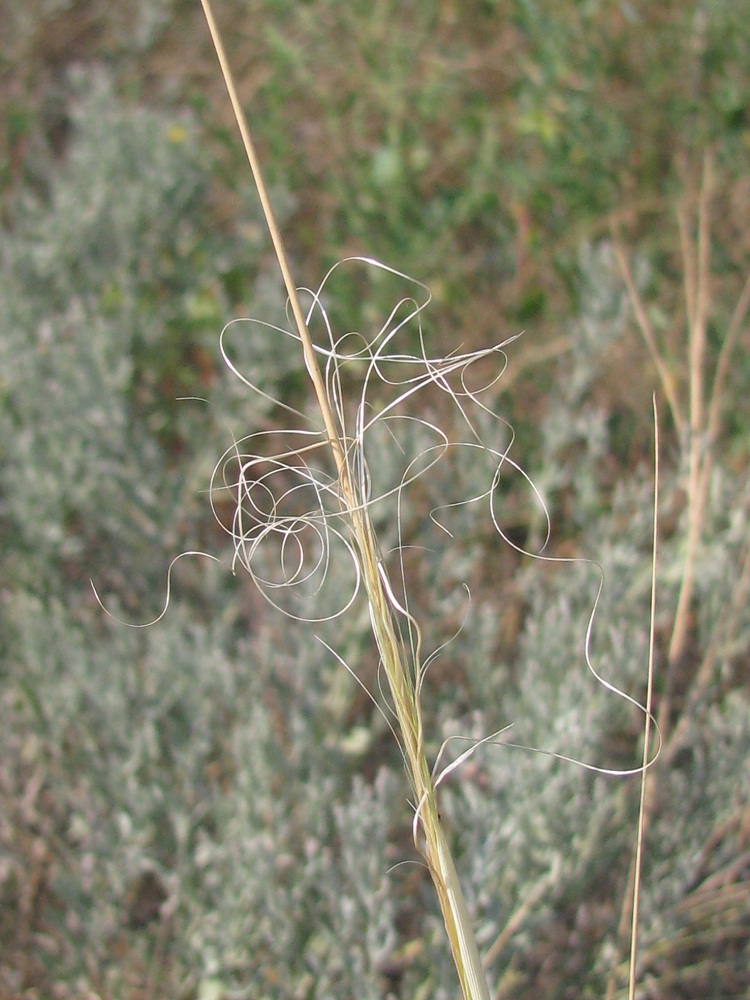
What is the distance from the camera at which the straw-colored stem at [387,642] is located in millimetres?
1073

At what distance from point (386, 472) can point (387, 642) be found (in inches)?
59.6

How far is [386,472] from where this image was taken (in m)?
2.60

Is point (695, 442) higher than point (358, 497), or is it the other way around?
point (358, 497)

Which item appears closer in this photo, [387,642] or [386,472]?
[387,642]

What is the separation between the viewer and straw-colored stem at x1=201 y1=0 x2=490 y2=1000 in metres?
1.07

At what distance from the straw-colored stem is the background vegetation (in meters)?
0.71

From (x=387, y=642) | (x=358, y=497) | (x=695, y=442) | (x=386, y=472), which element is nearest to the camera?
(x=387, y=642)

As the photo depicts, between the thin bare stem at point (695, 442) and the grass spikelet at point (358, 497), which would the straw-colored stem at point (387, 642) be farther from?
the thin bare stem at point (695, 442)

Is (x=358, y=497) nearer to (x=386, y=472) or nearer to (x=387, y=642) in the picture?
(x=387, y=642)

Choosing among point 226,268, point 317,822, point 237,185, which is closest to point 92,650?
point 317,822

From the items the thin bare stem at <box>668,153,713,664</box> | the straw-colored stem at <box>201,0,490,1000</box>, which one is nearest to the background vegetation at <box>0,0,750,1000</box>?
the thin bare stem at <box>668,153,713,664</box>

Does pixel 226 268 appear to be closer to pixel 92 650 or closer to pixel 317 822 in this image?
pixel 92 650

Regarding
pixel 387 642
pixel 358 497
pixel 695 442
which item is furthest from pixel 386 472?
pixel 387 642

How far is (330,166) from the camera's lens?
351 cm
